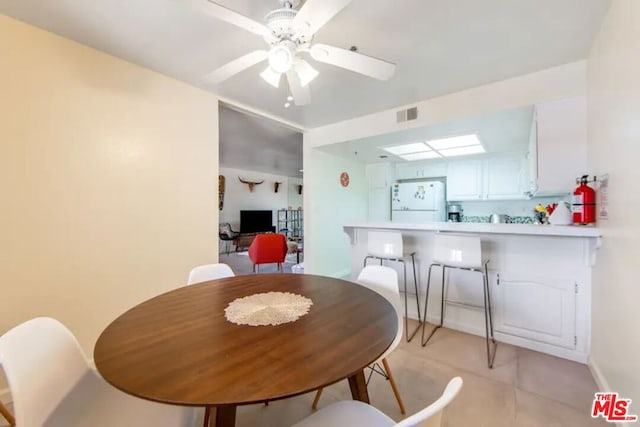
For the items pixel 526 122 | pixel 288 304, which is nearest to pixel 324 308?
pixel 288 304

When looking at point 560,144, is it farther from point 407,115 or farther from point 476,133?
point 407,115

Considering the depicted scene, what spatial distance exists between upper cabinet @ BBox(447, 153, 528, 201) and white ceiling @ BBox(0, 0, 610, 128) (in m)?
2.42

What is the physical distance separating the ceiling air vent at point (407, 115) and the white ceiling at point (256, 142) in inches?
62.2

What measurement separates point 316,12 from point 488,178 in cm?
445

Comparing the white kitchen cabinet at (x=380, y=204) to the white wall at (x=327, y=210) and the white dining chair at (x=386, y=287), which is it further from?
the white dining chair at (x=386, y=287)

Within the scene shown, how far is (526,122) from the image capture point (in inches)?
109

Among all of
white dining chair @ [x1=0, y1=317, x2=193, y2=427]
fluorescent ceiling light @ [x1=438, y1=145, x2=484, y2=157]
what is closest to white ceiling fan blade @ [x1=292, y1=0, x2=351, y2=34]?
white dining chair @ [x1=0, y1=317, x2=193, y2=427]

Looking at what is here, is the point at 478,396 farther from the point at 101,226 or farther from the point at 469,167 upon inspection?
the point at 469,167

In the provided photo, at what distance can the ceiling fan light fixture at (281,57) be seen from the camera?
4.43 ft

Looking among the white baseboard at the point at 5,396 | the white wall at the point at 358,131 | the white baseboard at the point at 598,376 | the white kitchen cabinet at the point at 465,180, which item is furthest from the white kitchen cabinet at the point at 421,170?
the white baseboard at the point at 5,396

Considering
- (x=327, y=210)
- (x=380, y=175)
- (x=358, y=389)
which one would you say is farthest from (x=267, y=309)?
(x=380, y=175)

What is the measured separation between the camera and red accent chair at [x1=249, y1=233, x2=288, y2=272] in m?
4.83

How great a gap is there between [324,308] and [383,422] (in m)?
0.47

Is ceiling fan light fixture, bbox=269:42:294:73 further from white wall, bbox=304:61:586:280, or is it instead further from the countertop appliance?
the countertop appliance
